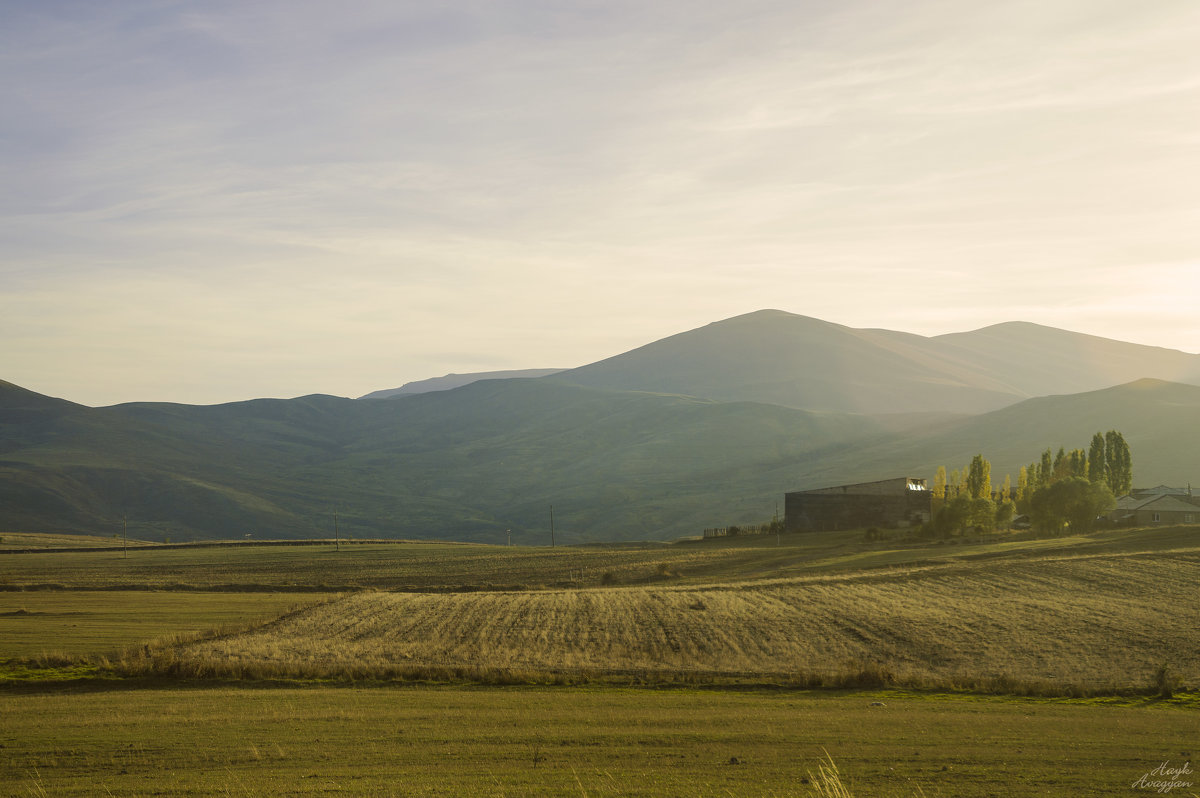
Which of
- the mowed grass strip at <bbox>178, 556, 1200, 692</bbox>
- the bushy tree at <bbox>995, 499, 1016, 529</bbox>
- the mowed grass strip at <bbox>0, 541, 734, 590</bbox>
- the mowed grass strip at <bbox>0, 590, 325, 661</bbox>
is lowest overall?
the mowed grass strip at <bbox>0, 541, 734, 590</bbox>

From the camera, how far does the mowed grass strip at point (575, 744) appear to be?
16.3m

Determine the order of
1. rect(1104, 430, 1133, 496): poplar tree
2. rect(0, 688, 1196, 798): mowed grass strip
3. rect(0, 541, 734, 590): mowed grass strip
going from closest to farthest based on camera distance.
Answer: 1. rect(0, 688, 1196, 798): mowed grass strip
2. rect(0, 541, 734, 590): mowed grass strip
3. rect(1104, 430, 1133, 496): poplar tree

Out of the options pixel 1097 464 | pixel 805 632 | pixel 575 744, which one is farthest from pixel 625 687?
pixel 1097 464

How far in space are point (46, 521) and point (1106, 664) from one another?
211628 millimetres

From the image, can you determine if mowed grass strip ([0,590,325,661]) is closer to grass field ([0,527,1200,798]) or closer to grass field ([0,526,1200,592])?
grass field ([0,527,1200,798])

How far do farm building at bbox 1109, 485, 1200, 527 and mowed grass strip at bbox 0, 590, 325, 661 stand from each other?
91.9 m

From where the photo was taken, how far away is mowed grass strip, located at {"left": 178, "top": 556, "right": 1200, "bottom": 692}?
2970 cm

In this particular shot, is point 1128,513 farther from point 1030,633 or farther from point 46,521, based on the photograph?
point 46,521

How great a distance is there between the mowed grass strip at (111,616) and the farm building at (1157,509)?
91.9 m

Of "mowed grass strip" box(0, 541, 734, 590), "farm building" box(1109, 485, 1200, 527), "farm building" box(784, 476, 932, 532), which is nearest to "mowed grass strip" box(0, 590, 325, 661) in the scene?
"mowed grass strip" box(0, 541, 734, 590)

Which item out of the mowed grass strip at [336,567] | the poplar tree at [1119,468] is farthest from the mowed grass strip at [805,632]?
the poplar tree at [1119,468]

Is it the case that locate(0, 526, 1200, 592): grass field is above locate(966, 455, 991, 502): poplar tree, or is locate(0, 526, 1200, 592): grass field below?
below

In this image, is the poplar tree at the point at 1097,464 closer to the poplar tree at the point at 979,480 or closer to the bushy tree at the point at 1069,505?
the poplar tree at the point at 979,480

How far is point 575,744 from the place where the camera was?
19.3 m
